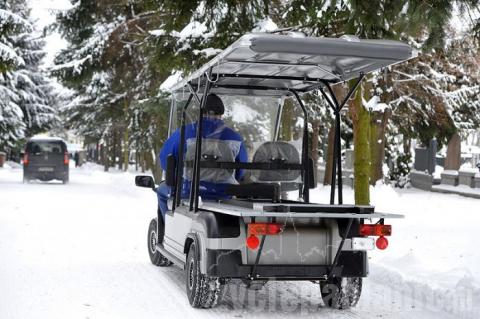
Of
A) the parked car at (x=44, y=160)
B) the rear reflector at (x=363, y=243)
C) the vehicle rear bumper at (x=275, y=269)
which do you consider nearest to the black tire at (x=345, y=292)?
the vehicle rear bumper at (x=275, y=269)

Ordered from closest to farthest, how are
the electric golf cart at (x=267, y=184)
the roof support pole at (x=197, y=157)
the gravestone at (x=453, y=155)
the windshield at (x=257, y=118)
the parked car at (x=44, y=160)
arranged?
the electric golf cart at (x=267, y=184)
the roof support pole at (x=197, y=157)
the windshield at (x=257, y=118)
the parked car at (x=44, y=160)
the gravestone at (x=453, y=155)

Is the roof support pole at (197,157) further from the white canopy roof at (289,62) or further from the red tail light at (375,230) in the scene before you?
the red tail light at (375,230)

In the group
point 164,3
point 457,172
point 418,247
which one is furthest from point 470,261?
point 457,172

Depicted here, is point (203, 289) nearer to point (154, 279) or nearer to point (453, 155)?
point (154, 279)

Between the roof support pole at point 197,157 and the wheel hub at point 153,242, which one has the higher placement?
the roof support pole at point 197,157

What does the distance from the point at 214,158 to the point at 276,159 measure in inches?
30.5

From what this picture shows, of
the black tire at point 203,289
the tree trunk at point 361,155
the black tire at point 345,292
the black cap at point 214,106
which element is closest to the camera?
the black tire at point 203,289

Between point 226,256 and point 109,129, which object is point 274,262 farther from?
point 109,129

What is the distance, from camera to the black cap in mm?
8479

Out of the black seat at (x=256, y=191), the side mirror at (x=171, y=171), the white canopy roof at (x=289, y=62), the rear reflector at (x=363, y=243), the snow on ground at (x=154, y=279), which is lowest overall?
the snow on ground at (x=154, y=279)

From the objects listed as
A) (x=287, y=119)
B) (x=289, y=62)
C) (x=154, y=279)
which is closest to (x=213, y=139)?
(x=289, y=62)

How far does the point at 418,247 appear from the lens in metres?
11.6

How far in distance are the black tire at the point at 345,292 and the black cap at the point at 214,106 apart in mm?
2345

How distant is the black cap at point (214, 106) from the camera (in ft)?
27.8
